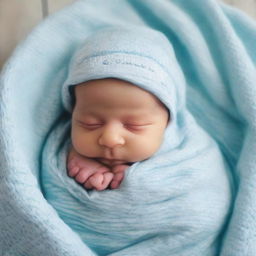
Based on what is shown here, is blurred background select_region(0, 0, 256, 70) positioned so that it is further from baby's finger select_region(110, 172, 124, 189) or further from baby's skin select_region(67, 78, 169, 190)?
baby's finger select_region(110, 172, 124, 189)

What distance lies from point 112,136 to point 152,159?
97 mm

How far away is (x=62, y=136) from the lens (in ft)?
2.99

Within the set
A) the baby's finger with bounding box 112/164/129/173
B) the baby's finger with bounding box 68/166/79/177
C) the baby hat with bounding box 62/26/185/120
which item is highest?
the baby hat with bounding box 62/26/185/120

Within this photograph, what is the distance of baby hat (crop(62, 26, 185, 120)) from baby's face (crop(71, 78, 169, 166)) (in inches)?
0.7

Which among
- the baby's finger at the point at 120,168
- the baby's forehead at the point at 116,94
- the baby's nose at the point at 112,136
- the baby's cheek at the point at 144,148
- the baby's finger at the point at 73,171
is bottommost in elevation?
the baby's finger at the point at 73,171

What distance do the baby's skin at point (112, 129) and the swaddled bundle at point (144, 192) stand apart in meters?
0.02

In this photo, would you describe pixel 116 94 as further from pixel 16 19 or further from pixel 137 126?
pixel 16 19

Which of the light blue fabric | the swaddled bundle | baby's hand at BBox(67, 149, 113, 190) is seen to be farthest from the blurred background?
baby's hand at BBox(67, 149, 113, 190)

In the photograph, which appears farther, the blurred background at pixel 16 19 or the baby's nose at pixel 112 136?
→ the blurred background at pixel 16 19

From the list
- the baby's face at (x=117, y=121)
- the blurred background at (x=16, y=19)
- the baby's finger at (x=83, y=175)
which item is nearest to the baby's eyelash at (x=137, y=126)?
the baby's face at (x=117, y=121)

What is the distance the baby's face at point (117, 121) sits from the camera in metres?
0.79

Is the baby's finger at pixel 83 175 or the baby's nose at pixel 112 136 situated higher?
the baby's nose at pixel 112 136

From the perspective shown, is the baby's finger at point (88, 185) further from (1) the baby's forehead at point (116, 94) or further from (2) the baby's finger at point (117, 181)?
(1) the baby's forehead at point (116, 94)

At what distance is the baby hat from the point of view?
784mm
